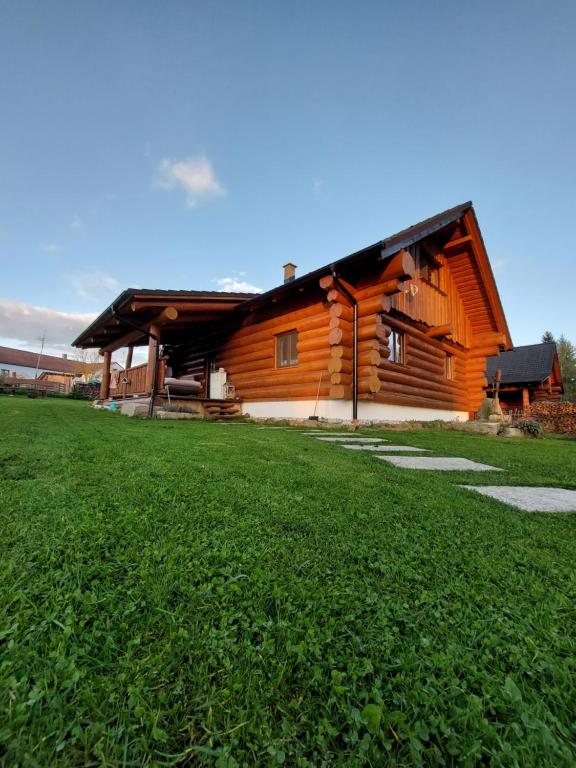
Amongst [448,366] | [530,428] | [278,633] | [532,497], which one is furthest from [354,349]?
[278,633]

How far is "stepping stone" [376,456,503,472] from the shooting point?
11.5ft

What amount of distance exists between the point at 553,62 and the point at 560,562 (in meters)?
13.4

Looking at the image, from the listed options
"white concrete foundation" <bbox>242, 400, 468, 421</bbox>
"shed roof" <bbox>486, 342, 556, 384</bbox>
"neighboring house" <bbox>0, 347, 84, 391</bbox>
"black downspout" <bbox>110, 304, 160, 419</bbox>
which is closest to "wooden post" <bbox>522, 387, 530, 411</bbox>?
"shed roof" <bbox>486, 342, 556, 384</bbox>

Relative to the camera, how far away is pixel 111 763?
627mm

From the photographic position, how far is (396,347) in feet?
31.4

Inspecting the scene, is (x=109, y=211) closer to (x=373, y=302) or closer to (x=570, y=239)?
(x=373, y=302)

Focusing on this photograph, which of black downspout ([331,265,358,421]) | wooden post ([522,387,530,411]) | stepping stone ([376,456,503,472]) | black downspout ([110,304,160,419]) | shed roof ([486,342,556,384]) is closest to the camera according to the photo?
stepping stone ([376,456,503,472])

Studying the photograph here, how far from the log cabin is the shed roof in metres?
7.90

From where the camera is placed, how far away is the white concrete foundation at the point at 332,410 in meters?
8.22

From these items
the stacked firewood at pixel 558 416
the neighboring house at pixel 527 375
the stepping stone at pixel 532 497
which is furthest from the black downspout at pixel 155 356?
the neighboring house at pixel 527 375

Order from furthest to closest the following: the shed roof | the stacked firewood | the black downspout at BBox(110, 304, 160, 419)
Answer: the shed roof
the stacked firewood
the black downspout at BBox(110, 304, 160, 419)

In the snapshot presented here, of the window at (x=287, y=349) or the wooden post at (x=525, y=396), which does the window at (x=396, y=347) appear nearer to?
the window at (x=287, y=349)

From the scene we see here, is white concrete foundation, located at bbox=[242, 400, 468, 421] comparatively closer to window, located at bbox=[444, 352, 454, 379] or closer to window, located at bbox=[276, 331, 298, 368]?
window, located at bbox=[276, 331, 298, 368]

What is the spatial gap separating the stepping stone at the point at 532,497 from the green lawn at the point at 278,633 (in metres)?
0.26
